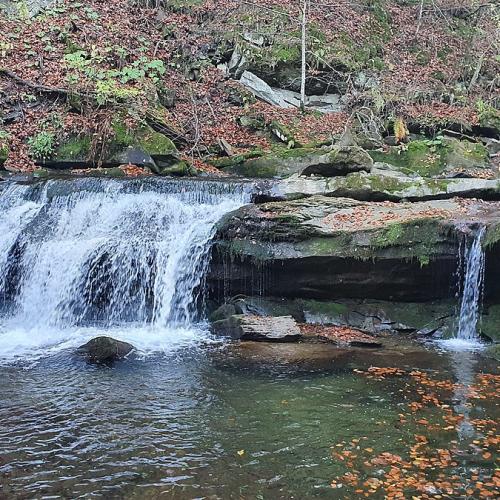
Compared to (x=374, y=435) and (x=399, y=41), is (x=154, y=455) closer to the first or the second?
(x=374, y=435)

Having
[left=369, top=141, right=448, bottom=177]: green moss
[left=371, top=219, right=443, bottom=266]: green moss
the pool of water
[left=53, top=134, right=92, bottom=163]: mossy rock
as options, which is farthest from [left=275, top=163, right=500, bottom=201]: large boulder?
[left=53, top=134, right=92, bottom=163]: mossy rock

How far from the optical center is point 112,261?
11.0 meters

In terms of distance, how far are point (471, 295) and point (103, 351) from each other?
21.0 ft

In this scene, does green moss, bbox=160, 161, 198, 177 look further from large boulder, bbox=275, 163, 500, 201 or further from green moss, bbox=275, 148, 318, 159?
large boulder, bbox=275, 163, 500, 201

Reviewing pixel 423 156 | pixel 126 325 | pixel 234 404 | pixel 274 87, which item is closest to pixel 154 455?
pixel 234 404

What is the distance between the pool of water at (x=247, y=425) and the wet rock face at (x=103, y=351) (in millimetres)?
237

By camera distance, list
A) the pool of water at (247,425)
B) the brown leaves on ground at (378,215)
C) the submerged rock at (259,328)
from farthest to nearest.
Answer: the brown leaves on ground at (378,215) < the submerged rock at (259,328) < the pool of water at (247,425)

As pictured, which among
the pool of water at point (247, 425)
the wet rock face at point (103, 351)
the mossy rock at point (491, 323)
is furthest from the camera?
the mossy rock at point (491, 323)

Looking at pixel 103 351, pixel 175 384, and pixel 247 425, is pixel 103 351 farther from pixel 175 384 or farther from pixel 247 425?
pixel 247 425

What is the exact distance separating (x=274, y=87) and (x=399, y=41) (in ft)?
21.6

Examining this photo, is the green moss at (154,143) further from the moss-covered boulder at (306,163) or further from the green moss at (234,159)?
the moss-covered boulder at (306,163)

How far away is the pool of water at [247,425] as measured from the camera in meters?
4.55

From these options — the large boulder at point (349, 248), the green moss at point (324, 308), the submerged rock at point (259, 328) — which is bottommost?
the submerged rock at point (259, 328)

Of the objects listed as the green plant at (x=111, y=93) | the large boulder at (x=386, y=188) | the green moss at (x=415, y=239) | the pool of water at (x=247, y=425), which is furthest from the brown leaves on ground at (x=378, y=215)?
the green plant at (x=111, y=93)
